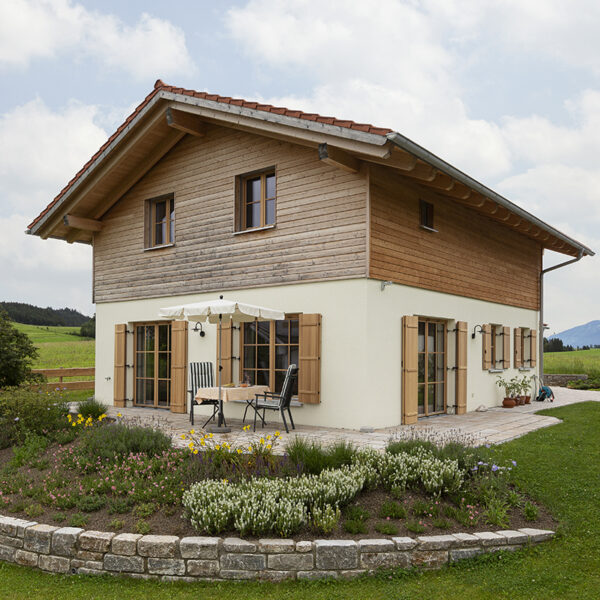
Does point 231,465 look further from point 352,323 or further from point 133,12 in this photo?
point 133,12

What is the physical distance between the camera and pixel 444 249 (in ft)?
33.6

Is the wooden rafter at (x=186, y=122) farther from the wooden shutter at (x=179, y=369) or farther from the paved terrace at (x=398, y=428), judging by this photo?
the paved terrace at (x=398, y=428)

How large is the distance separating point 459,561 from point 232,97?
7469 millimetres

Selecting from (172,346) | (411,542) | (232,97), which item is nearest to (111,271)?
(172,346)

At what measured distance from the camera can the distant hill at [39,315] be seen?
4489cm

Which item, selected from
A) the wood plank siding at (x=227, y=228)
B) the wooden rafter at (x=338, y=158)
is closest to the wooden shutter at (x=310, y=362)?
the wood plank siding at (x=227, y=228)

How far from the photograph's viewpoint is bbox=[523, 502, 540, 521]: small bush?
183 inches

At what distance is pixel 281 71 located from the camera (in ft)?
33.1

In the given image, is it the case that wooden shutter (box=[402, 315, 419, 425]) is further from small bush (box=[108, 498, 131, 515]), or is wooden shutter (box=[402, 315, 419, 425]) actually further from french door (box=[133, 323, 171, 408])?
small bush (box=[108, 498, 131, 515])

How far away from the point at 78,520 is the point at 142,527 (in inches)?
25.0

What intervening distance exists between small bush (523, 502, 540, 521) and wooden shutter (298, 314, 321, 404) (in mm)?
4083

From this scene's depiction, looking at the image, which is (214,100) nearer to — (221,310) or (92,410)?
(221,310)

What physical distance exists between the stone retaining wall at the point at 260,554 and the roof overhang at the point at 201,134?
15.4ft

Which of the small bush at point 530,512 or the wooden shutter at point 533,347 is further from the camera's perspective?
the wooden shutter at point 533,347
